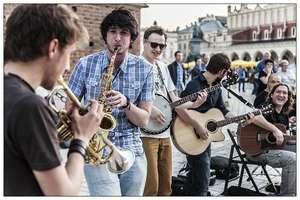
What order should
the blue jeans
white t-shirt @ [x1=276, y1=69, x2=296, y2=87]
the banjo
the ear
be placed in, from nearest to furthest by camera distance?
the ear
the blue jeans
the banjo
white t-shirt @ [x1=276, y1=69, x2=296, y2=87]

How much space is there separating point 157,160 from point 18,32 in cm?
226

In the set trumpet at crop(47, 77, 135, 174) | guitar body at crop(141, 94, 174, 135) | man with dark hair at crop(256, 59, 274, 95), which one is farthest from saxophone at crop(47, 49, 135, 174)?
man with dark hair at crop(256, 59, 274, 95)

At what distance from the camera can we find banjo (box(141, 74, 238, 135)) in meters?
3.62

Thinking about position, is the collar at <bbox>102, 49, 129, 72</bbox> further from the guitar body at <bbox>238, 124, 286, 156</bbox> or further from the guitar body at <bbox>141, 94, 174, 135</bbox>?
the guitar body at <bbox>238, 124, 286, 156</bbox>

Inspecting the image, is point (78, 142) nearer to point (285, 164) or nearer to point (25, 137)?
point (25, 137)

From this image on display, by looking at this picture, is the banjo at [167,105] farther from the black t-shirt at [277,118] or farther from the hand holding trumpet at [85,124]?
the hand holding trumpet at [85,124]

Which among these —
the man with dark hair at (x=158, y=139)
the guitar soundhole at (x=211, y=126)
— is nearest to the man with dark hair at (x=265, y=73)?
the guitar soundhole at (x=211, y=126)

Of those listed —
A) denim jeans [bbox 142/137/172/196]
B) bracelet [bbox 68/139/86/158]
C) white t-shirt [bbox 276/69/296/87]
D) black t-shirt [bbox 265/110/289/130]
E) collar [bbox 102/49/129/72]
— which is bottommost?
denim jeans [bbox 142/137/172/196]

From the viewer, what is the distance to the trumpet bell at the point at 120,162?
8.07 ft

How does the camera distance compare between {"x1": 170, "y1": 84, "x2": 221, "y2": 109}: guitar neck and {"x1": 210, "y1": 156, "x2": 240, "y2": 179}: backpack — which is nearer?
{"x1": 170, "y1": 84, "x2": 221, "y2": 109}: guitar neck

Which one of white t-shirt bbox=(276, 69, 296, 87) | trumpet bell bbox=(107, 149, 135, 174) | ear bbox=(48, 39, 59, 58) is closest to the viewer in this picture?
ear bbox=(48, 39, 59, 58)

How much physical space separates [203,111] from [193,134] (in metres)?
0.25

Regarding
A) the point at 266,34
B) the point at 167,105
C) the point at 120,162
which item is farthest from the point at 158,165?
the point at 266,34

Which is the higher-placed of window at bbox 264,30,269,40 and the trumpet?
window at bbox 264,30,269,40
